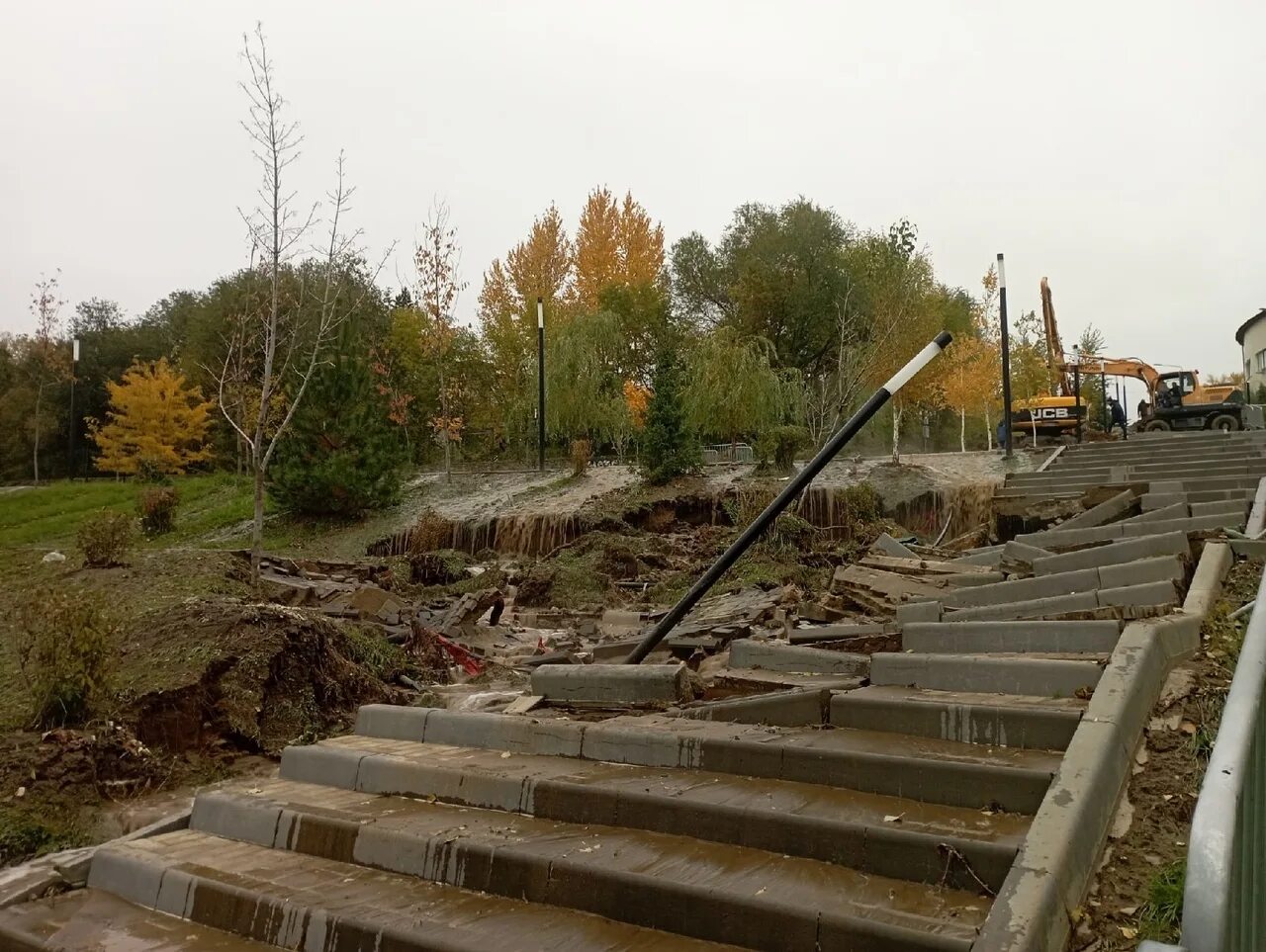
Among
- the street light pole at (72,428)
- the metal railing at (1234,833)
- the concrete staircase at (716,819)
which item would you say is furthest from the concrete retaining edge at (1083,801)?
the street light pole at (72,428)

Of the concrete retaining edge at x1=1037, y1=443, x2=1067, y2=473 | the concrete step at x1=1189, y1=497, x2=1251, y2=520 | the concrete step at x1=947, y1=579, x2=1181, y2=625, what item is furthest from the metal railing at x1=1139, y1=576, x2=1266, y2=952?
Answer: the concrete retaining edge at x1=1037, y1=443, x2=1067, y2=473

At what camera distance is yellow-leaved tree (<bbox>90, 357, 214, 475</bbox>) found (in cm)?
3184

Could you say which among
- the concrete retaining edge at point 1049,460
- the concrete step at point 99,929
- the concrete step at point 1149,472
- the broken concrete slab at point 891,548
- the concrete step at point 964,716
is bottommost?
the concrete step at point 99,929

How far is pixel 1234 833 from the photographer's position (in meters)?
2.05

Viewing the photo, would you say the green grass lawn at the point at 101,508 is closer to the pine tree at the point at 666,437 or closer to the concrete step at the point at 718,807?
the pine tree at the point at 666,437

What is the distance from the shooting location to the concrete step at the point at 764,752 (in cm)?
343

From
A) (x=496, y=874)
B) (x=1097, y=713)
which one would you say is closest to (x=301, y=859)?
(x=496, y=874)

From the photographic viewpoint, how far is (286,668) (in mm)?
7957

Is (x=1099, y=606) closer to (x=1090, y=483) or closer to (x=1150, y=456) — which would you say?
(x=1090, y=483)

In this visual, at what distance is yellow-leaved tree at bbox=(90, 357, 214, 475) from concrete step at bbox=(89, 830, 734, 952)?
3047 centimetres

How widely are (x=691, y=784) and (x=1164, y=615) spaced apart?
8.70 ft

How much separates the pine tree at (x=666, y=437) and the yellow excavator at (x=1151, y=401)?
32.9ft

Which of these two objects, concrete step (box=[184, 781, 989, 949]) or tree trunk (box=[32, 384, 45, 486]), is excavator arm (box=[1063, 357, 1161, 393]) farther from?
tree trunk (box=[32, 384, 45, 486])

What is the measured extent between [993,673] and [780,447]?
1686cm
